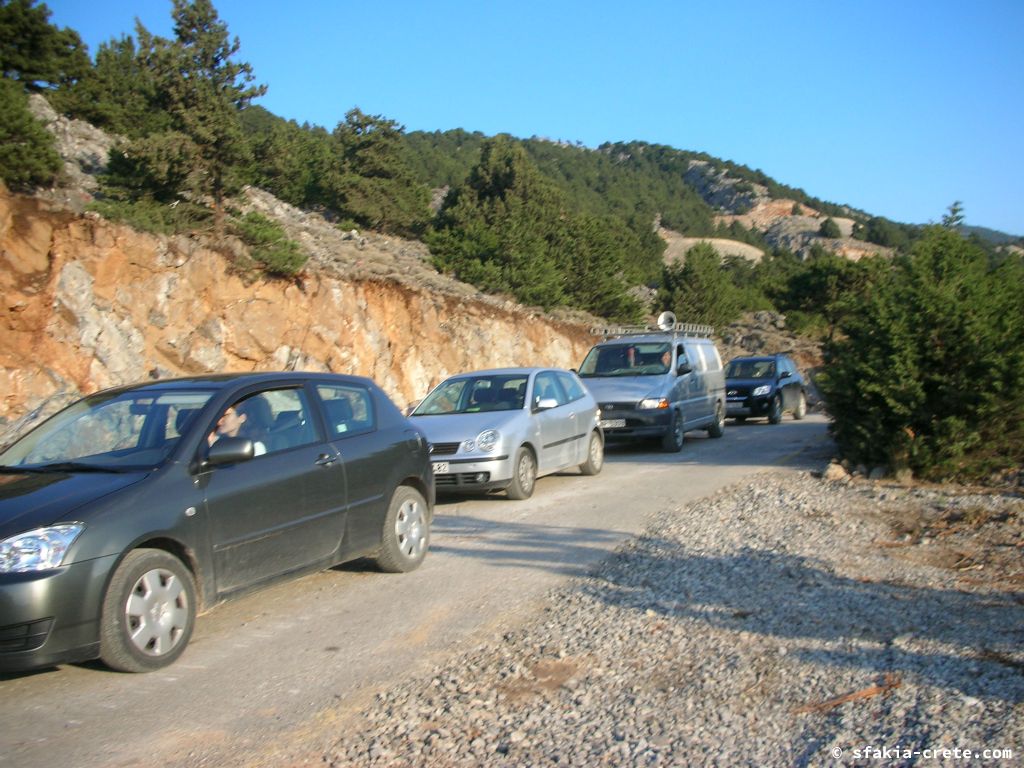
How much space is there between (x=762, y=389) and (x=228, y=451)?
20.0 m

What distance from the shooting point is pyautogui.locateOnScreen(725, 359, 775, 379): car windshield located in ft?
82.2

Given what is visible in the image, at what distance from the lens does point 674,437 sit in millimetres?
17047

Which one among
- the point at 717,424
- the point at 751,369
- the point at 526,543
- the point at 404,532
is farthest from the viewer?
the point at 751,369

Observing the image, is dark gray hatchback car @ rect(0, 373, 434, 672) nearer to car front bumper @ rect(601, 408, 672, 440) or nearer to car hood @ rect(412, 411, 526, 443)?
car hood @ rect(412, 411, 526, 443)

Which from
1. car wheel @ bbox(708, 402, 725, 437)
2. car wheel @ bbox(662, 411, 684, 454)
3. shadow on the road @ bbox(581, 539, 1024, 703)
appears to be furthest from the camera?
car wheel @ bbox(708, 402, 725, 437)

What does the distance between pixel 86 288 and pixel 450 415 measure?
1207cm

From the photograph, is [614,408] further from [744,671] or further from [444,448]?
[744,671]

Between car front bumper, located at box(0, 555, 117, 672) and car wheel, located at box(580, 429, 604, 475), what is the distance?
9.58m

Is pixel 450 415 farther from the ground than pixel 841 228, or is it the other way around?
pixel 841 228

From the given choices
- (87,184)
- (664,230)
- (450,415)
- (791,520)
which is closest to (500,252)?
(87,184)

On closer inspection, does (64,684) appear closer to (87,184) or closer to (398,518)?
(398,518)

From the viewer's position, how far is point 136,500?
538 cm

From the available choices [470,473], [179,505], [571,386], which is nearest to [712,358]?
[571,386]

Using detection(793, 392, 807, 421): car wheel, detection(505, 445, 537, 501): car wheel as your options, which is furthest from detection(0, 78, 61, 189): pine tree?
detection(793, 392, 807, 421): car wheel
